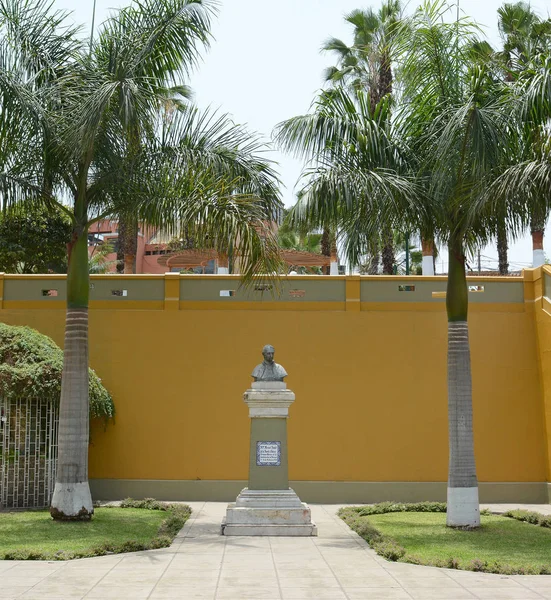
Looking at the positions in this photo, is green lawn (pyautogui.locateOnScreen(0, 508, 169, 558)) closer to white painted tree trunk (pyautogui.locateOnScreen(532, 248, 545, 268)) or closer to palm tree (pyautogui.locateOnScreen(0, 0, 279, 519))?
palm tree (pyautogui.locateOnScreen(0, 0, 279, 519))

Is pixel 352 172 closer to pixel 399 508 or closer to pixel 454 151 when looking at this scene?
pixel 454 151

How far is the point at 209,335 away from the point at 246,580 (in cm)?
776

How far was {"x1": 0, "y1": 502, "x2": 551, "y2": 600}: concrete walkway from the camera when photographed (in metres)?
7.32

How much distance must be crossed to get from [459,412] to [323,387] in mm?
4263

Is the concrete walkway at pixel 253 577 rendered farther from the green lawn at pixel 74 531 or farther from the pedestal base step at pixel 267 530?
the pedestal base step at pixel 267 530

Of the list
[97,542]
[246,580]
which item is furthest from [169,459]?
[246,580]

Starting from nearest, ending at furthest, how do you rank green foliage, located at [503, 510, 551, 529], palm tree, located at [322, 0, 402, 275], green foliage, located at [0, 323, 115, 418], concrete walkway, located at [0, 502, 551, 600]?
concrete walkway, located at [0, 502, 551, 600], green foliage, located at [503, 510, 551, 529], green foliage, located at [0, 323, 115, 418], palm tree, located at [322, 0, 402, 275]

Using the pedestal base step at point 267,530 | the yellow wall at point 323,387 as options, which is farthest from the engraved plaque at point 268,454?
the yellow wall at point 323,387

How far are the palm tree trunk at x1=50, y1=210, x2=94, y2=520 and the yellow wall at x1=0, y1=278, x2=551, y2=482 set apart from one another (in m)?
3.72

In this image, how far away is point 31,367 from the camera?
1306cm

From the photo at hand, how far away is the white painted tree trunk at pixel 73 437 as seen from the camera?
11148 mm

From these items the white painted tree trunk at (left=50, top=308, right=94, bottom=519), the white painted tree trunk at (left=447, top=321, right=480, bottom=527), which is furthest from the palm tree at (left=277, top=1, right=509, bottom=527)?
the white painted tree trunk at (left=50, top=308, right=94, bottom=519)

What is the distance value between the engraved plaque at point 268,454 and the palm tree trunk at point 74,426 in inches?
93.7

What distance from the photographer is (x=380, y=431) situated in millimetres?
15062
